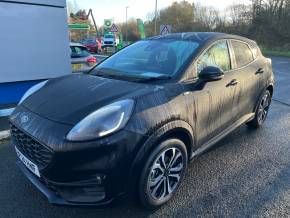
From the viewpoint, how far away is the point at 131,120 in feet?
8.76

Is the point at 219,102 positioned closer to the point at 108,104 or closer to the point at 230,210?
the point at 230,210

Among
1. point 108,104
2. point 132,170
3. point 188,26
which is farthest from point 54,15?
point 188,26

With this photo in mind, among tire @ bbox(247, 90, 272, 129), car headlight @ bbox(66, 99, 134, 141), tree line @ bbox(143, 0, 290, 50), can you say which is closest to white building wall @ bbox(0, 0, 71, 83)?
tire @ bbox(247, 90, 272, 129)

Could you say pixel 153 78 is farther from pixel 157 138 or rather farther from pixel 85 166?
pixel 85 166

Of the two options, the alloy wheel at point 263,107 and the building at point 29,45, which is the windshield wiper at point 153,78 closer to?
the alloy wheel at point 263,107

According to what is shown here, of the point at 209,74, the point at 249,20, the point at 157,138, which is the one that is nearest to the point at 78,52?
the point at 209,74

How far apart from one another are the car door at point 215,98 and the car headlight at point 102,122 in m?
0.96

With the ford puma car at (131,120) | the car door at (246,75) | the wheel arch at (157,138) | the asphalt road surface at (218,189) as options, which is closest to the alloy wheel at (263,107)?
the car door at (246,75)

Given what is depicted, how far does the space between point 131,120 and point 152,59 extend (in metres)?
1.35

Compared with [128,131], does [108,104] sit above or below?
above

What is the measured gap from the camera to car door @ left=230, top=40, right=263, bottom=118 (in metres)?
4.30

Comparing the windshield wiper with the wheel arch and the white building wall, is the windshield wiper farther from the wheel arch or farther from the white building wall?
the white building wall

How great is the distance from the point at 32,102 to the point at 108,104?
0.90 metres

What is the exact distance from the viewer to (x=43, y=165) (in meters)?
2.64
